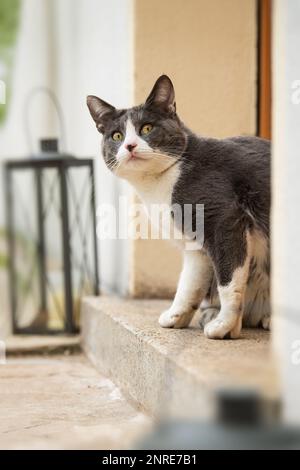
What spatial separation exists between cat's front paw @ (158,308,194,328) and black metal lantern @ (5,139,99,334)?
0.80 meters

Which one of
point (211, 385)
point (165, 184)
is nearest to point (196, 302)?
point (165, 184)

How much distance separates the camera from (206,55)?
78.4 inches

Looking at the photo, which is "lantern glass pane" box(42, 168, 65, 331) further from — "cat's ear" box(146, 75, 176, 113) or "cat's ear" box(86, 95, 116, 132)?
"cat's ear" box(146, 75, 176, 113)

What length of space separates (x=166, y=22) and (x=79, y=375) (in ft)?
3.44

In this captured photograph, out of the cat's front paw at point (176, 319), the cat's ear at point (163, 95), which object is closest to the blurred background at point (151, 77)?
the cat's ear at point (163, 95)

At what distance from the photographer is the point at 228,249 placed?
5.04 feet

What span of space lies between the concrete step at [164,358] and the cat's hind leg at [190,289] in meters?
0.03

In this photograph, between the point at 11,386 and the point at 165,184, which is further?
the point at 11,386

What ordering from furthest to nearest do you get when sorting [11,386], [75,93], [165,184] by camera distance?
[75,93] → [11,386] → [165,184]

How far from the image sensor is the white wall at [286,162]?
103cm

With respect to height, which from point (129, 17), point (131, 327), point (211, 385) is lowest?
point (131, 327)

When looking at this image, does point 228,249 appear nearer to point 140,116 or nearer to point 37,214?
point 140,116

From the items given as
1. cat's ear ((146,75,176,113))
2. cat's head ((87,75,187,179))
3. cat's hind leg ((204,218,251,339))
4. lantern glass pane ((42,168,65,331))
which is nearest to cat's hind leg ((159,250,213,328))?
cat's hind leg ((204,218,251,339))

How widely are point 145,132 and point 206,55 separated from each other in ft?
1.66
